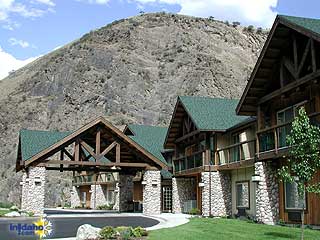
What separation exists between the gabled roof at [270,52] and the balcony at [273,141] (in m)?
1.88

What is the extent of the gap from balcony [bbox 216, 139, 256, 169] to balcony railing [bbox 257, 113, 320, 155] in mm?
1572

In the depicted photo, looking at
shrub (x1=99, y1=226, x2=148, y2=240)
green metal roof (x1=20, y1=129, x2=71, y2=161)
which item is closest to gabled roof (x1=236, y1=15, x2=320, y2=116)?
shrub (x1=99, y1=226, x2=148, y2=240)

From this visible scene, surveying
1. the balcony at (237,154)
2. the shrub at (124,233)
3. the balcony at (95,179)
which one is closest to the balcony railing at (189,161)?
the balcony at (237,154)

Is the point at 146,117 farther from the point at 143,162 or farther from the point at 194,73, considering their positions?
the point at 143,162

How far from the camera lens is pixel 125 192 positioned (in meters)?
38.1

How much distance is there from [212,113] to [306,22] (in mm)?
11860

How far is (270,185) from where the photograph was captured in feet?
68.9

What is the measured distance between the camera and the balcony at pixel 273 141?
19.3 meters

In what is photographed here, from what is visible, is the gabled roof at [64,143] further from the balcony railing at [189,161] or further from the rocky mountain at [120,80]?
the rocky mountain at [120,80]

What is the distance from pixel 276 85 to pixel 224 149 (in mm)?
6136

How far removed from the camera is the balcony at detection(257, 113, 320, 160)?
19328mm

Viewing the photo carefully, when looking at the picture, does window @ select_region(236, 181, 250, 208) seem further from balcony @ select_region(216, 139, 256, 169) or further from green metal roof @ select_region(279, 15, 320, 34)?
green metal roof @ select_region(279, 15, 320, 34)

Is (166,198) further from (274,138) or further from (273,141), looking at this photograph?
(274,138)

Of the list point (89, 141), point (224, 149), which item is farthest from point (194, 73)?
point (224, 149)
